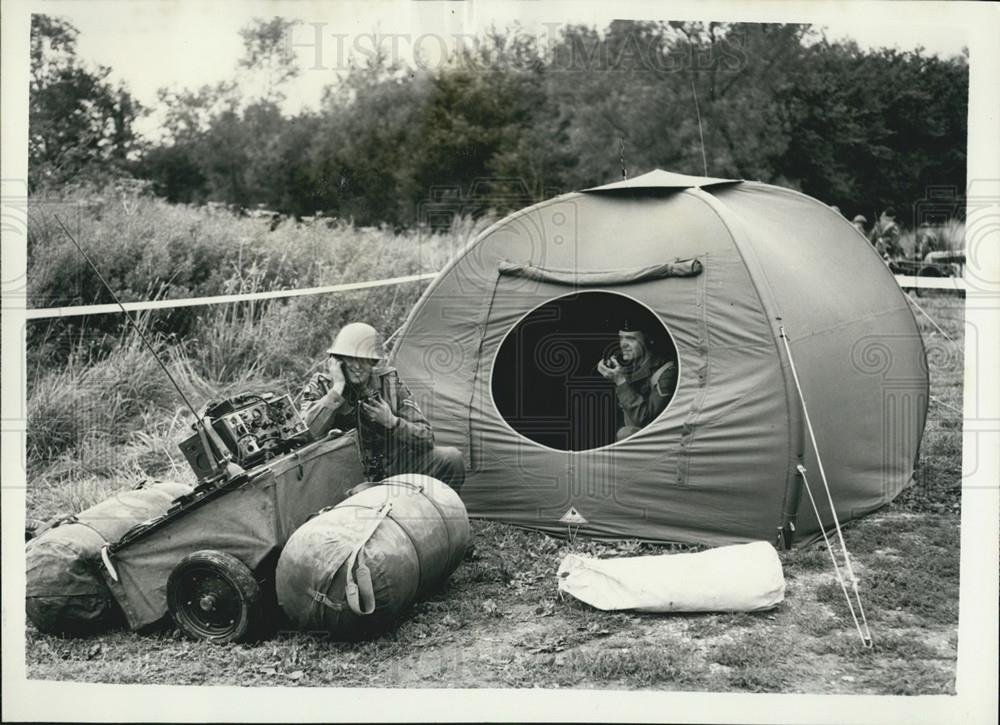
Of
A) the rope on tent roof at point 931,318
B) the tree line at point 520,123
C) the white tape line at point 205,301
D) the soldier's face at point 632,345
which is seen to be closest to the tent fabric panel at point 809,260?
the rope on tent roof at point 931,318

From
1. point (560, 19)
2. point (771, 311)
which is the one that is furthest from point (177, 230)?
point (771, 311)

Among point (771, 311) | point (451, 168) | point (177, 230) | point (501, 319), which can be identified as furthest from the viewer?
point (451, 168)

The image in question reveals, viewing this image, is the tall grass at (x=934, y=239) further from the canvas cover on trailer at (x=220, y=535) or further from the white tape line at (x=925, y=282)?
the canvas cover on trailer at (x=220, y=535)

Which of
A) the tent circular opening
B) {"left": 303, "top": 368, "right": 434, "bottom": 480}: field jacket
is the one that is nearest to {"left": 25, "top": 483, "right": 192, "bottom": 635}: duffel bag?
{"left": 303, "top": 368, "right": 434, "bottom": 480}: field jacket

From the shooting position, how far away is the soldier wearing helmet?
17.2ft

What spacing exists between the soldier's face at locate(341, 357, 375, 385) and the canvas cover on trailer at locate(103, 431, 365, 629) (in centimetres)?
72

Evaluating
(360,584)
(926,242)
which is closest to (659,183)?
(926,242)

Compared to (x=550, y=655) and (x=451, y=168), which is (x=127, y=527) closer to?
(x=550, y=655)

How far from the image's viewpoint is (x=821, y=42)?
19.5 feet

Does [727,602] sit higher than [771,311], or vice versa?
[771,311]

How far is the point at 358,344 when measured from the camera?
5.25 m

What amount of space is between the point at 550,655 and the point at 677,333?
185 centimetres

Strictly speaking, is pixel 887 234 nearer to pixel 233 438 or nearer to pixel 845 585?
pixel 845 585

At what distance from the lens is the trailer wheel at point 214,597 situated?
173 inches
